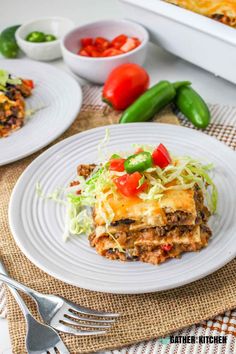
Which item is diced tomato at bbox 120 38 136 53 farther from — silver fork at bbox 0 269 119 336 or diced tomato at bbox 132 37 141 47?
silver fork at bbox 0 269 119 336

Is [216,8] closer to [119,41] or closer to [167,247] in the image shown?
[119,41]

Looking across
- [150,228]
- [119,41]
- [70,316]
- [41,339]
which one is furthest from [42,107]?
[41,339]

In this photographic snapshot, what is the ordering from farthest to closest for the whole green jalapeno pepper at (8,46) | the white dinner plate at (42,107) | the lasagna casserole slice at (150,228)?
1. the whole green jalapeno pepper at (8,46)
2. the white dinner plate at (42,107)
3. the lasagna casserole slice at (150,228)

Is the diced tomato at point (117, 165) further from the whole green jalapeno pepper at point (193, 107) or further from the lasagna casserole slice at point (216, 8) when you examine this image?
the lasagna casserole slice at point (216, 8)

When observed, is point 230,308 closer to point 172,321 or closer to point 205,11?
point 172,321

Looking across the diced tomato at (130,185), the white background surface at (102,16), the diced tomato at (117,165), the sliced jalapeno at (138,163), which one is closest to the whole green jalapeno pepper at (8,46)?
the white background surface at (102,16)

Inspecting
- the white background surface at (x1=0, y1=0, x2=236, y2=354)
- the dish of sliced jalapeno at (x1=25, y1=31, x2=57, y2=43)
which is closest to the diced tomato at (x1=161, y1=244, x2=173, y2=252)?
the white background surface at (x1=0, y1=0, x2=236, y2=354)
